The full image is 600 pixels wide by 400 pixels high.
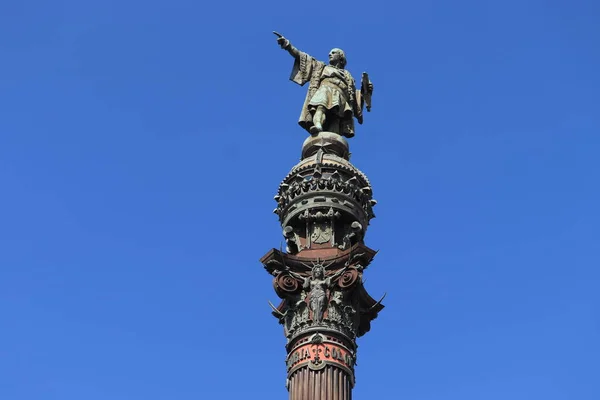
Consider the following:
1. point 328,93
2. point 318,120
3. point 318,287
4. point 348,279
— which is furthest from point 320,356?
point 328,93

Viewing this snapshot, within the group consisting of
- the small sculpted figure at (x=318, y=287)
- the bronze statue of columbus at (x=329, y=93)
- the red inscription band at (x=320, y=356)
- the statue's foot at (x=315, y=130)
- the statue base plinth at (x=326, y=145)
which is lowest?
the red inscription band at (x=320, y=356)

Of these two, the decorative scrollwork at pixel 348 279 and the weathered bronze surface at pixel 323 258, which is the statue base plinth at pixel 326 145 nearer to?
the weathered bronze surface at pixel 323 258

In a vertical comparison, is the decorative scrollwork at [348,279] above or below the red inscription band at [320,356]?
above

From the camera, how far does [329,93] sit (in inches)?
1300

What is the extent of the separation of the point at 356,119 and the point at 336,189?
4.76m

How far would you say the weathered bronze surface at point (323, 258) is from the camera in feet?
85.7

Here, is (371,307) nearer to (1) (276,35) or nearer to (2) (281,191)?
(2) (281,191)

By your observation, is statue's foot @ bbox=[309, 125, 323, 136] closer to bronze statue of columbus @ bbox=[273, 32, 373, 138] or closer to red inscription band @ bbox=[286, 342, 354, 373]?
bronze statue of columbus @ bbox=[273, 32, 373, 138]

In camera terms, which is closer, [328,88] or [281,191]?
[281,191]

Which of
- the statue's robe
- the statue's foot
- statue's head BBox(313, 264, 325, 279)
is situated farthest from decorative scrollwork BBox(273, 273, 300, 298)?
the statue's robe

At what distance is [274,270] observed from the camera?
27.6 meters

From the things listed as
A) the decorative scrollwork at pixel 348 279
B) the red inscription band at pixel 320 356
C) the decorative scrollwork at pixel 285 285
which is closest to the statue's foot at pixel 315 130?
the decorative scrollwork at pixel 285 285

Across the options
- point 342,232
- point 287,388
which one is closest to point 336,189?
point 342,232

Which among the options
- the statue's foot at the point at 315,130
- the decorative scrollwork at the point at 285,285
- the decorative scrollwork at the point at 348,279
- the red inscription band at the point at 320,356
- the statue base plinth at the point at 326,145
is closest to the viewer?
the red inscription band at the point at 320,356
